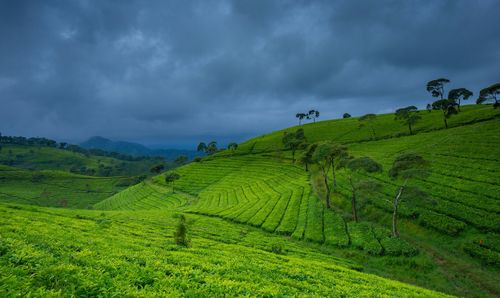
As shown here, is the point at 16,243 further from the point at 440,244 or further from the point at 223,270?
the point at 440,244

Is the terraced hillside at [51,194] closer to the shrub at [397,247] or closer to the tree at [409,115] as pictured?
the shrub at [397,247]

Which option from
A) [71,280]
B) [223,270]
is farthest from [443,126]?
[71,280]

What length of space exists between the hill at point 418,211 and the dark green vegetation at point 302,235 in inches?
8.7

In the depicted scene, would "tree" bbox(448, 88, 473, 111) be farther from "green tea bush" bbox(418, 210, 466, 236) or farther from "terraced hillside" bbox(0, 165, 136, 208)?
"terraced hillside" bbox(0, 165, 136, 208)

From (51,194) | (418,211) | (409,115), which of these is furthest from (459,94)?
(51,194)

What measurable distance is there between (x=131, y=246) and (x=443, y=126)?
121152 millimetres

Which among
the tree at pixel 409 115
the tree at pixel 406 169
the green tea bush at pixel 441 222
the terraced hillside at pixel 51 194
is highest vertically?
the tree at pixel 409 115

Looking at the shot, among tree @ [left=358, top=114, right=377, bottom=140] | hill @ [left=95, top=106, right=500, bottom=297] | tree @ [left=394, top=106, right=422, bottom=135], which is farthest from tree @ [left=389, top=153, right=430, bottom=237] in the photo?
tree @ [left=358, top=114, right=377, bottom=140]

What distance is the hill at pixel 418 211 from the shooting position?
3098cm

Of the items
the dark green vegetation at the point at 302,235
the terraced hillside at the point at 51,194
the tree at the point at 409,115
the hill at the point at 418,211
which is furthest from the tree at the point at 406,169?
the terraced hillside at the point at 51,194

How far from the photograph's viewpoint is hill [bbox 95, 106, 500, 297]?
30984 mm

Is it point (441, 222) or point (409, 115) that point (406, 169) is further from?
point (409, 115)

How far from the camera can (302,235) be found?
140ft

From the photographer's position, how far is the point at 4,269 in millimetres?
9281
